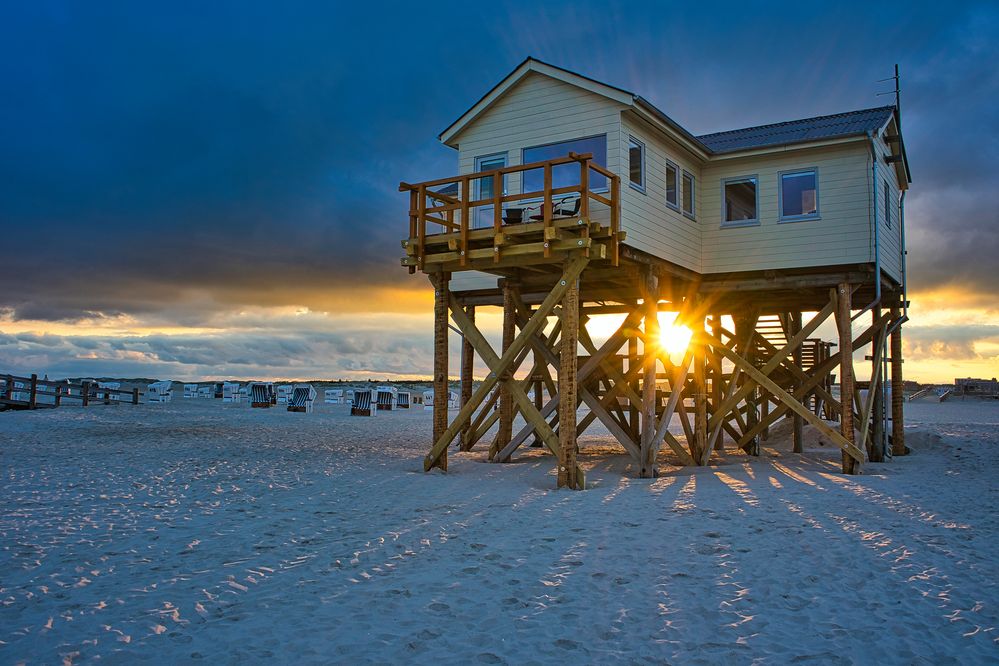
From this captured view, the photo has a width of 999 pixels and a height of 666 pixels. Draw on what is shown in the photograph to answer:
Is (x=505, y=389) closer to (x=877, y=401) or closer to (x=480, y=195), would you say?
(x=480, y=195)

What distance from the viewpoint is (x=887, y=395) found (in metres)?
18.6

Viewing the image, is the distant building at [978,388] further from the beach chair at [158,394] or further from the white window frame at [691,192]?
the beach chair at [158,394]

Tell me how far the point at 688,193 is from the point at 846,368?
16.1 feet

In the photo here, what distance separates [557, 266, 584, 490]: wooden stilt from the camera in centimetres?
1248

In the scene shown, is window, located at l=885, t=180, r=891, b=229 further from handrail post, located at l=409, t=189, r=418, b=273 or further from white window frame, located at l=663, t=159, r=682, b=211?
handrail post, located at l=409, t=189, r=418, b=273

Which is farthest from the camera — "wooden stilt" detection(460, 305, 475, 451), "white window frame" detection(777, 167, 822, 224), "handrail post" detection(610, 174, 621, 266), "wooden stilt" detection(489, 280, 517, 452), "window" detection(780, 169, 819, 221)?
"wooden stilt" detection(460, 305, 475, 451)

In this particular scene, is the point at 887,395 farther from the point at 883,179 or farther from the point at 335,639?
the point at 335,639

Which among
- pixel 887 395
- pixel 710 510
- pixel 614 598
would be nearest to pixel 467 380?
pixel 710 510

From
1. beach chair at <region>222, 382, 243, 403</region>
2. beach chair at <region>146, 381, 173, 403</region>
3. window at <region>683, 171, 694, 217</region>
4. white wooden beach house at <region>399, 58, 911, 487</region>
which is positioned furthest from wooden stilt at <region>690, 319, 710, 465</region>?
beach chair at <region>222, 382, 243, 403</region>

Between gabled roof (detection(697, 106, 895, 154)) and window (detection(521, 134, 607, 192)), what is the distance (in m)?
3.49

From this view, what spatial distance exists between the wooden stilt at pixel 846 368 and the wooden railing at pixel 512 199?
562cm

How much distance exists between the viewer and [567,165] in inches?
561

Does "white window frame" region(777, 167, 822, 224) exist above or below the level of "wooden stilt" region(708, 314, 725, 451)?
above

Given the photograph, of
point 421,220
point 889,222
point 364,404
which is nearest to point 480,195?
point 421,220
